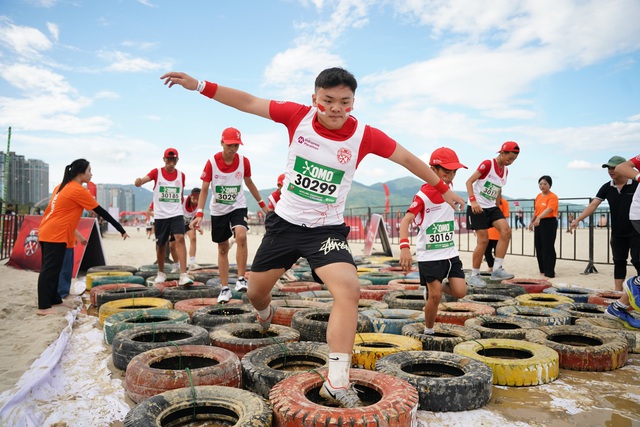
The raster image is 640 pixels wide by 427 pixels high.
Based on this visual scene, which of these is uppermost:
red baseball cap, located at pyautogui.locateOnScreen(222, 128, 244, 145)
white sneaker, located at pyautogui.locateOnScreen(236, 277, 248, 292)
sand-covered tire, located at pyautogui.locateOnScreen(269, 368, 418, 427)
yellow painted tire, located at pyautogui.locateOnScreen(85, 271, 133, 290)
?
red baseball cap, located at pyautogui.locateOnScreen(222, 128, 244, 145)

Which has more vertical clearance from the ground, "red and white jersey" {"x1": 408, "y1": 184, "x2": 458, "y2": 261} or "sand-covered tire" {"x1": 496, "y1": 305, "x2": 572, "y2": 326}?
"red and white jersey" {"x1": 408, "y1": 184, "x2": 458, "y2": 261}

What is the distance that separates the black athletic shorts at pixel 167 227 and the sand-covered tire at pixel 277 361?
4744mm

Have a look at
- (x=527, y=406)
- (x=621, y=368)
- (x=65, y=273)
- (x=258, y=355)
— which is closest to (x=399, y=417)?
(x=527, y=406)

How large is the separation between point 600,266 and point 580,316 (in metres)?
8.25

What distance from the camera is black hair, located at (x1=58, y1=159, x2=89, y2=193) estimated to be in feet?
21.4

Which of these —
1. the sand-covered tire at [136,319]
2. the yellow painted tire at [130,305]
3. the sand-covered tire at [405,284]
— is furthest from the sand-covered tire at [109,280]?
the sand-covered tire at [405,284]

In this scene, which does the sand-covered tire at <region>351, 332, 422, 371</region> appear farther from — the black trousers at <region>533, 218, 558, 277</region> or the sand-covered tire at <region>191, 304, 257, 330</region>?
the black trousers at <region>533, 218, 558, 277</region>

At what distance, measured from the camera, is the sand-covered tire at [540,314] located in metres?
4.79

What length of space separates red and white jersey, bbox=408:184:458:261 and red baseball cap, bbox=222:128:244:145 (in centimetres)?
268

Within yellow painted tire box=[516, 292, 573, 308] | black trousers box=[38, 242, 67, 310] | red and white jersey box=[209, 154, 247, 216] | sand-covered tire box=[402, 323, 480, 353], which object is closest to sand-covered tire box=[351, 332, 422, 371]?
sand-covered tire box=[402, 323, 480, 353]

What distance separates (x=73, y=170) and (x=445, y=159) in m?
5.28

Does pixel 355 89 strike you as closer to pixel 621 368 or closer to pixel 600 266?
pixel 621 368

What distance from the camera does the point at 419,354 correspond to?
3521 mm

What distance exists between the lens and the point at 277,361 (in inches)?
141
